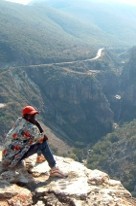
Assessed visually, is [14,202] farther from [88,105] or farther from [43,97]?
[88,105]

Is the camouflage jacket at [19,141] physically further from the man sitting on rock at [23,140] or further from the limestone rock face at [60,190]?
the limestone rock face at [60,190]

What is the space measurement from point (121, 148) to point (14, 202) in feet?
272

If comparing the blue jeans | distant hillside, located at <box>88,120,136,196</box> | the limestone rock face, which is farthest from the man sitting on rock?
distant hillside, located at <box>88,120,136,196</box>

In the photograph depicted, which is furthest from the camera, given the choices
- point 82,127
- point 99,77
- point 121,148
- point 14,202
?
point 99,77

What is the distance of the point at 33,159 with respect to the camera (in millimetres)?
14695

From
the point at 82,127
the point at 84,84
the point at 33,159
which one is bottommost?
the point at 82,127

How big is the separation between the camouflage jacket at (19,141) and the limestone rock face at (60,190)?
43 cm

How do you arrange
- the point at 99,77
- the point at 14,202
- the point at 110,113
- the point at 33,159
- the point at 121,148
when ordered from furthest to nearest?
the point at 99,77, the point at 110,113, the point at 121,148, the point at 33,159, the point at 14,202

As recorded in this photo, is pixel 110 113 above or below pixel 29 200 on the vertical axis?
below

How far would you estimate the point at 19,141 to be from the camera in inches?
501

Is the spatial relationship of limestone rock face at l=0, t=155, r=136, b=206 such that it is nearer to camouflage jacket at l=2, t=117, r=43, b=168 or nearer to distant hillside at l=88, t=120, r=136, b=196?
camouflage jacket at l=2, t=117, r=43, b=168

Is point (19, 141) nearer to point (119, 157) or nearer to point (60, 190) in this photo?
point (60, 190)

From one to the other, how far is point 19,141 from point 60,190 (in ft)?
6.69

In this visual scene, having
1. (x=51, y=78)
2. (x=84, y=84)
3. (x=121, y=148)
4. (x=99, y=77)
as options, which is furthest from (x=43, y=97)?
(x=121, y=148)
